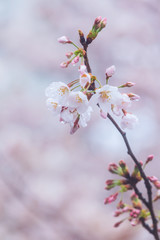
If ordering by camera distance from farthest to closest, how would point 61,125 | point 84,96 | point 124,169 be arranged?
1. point 61,125
2. point 124,169
3. point 84,96

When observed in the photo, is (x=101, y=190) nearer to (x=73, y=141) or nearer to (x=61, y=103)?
(x=73, y=141)

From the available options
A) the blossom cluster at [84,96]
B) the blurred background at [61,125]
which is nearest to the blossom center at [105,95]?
the blossom cluster at [84,96]

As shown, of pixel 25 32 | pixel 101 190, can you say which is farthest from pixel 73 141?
pixel 25 32

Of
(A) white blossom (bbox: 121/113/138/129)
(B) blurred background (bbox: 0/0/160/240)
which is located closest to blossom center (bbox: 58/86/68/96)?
(A) white blossom (bbox: 121/113/138/129)

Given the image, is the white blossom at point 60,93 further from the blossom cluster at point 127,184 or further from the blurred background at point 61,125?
the blurred background at point 61,125

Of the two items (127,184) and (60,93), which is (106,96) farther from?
(127,184)

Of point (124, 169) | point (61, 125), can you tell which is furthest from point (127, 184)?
point (61, 125)
